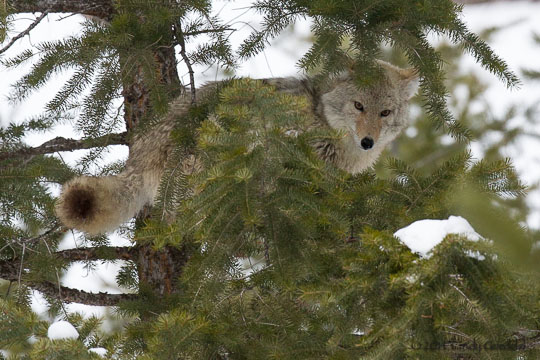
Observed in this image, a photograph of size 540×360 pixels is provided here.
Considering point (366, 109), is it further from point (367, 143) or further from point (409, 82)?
point (409, 82)

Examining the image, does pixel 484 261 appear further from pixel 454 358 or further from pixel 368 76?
pixel 368 76

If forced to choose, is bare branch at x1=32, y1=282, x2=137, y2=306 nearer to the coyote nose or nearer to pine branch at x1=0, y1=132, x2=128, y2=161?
pine branch at x1=0, y1=132, x2=128, y2=161

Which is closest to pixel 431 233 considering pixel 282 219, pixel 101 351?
pixel 282 219

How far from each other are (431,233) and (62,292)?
3487mm

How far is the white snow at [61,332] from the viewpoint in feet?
11.8

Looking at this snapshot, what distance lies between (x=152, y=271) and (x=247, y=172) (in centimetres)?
289

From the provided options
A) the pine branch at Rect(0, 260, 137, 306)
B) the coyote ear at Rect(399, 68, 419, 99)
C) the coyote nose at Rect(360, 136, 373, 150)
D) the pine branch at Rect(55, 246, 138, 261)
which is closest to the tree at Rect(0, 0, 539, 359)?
the pine branch at Rect(0, 260, 137, 306)

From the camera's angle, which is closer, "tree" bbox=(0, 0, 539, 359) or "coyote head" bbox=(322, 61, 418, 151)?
"tree" bbox=(0, 0, 539, 359)

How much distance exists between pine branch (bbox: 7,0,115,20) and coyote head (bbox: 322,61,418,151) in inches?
78.4

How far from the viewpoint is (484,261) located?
2770 mm

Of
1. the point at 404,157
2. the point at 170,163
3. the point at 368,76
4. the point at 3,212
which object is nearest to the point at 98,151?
the point at 3,212

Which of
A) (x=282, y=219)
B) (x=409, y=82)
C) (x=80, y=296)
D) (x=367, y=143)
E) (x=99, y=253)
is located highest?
(x=409, y=82)

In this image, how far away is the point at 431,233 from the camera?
9.59 ft

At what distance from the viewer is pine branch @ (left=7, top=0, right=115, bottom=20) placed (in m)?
5.30
